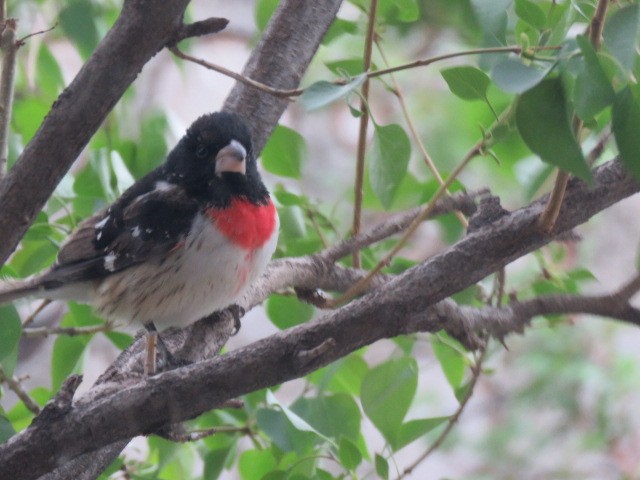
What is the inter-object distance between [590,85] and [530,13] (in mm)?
256

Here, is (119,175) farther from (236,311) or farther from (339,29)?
(339,29)

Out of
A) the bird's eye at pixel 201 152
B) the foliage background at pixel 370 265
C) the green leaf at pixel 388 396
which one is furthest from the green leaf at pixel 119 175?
the green leaf at pixel 388 396

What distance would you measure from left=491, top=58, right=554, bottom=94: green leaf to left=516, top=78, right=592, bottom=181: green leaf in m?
0.02

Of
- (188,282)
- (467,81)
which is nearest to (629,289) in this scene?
(467,81)

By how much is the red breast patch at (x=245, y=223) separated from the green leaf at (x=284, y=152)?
78 mm

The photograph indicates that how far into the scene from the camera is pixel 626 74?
727mm

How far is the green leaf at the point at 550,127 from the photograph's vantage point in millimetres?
774

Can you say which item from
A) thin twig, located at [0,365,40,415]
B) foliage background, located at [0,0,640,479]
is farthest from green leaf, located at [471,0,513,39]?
thin twig, located at [0,365,40,415]

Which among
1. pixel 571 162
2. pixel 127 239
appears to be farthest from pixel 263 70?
pixel 571 162

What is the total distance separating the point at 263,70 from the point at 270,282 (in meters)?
0.39

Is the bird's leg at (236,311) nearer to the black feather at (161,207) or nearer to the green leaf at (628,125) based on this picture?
the black feather at (161,207)

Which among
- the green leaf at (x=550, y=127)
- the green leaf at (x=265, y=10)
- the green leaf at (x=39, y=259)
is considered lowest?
the green leaf at (x=550, y=127)

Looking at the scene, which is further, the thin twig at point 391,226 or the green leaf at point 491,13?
the thin twig at point 391,226

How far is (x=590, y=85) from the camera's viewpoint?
0.76m
